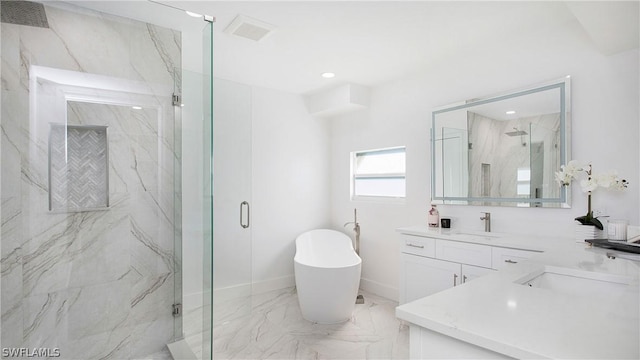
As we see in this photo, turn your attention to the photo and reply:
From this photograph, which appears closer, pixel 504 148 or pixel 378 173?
pixel 504 148

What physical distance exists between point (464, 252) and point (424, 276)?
1.40 feet

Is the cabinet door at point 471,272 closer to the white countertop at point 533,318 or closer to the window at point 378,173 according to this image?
the white countertop at point 533,318

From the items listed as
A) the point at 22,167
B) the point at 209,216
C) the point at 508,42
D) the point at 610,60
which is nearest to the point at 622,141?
the point at 610,60

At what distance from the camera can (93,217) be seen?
212cm

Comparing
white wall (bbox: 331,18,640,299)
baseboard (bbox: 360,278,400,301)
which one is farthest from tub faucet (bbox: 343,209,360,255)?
baseboard (bbox: 360,278,400,301)

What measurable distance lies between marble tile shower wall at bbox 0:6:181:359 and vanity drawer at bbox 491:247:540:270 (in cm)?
227

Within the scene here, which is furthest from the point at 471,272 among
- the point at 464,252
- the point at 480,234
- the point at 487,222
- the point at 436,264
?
the point at 487,222

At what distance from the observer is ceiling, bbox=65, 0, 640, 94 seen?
2.05 metres

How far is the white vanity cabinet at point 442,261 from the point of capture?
2.29 meters

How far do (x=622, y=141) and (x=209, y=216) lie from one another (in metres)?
2.72

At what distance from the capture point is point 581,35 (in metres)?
2.30

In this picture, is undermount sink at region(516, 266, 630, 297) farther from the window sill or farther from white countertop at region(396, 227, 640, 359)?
the window sill

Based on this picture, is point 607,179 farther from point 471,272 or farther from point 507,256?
point 471,272

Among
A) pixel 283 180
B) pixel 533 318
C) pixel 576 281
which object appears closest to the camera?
pixel 533 318
